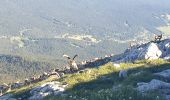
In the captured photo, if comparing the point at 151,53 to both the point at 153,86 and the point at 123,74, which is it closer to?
the point at 123,74

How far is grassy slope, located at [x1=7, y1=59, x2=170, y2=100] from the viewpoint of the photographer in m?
38.2

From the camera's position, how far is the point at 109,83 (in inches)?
2130

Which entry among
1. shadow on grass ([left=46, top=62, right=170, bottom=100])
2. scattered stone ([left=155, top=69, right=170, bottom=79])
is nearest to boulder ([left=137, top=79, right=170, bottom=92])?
shadow on grass ([left=46, top=62, right=170, bottom=100])

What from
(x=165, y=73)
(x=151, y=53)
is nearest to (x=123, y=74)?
(x=165, y=73)

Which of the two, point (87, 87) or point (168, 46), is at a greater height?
point (168, 46)

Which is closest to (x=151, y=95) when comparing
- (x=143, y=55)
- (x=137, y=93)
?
(x=137, y=93)

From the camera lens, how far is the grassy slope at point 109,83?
38.2 metres

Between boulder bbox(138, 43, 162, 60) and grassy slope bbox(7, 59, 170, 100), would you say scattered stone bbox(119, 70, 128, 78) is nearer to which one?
grassy slope bbox(7, 59, 170, 100)

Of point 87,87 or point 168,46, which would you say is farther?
point 168,46

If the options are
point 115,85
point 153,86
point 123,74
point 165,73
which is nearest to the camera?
point 153,86

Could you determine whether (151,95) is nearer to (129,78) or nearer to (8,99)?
(129,78)

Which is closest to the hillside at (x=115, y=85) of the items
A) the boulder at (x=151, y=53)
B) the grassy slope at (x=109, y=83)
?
the grassy slope at (x=109, y=83)

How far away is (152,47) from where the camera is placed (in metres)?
85.3

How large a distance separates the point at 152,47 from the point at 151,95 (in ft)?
158
